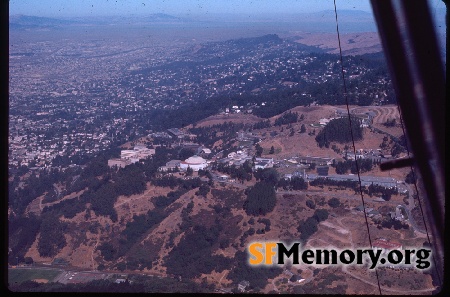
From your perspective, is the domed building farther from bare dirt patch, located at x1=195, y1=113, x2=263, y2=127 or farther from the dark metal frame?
the dark metal frame

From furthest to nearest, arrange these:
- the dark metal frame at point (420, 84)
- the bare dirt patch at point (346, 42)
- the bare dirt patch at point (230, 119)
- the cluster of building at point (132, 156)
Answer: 1. the bare dirt patch at point (230, 119)
2. the bare dirt patch at point (346, 42)
3. the cluster of building at point (132, 156)
4. the dark metal frame at point (420, 84)

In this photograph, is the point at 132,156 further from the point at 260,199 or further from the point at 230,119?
the point at 260,199

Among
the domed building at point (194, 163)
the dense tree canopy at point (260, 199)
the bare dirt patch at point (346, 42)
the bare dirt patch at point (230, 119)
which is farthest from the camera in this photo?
the bare dirt patch at point (230, 119)

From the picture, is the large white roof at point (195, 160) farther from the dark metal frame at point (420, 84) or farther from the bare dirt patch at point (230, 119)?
the dark metal frame at point (420, 84)

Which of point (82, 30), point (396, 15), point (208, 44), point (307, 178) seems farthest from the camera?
point (208, 44)

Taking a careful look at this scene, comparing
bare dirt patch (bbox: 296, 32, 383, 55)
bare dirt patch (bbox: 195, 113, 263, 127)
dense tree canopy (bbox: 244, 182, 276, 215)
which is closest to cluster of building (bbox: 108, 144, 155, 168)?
bare dirt patch (bbox: 195, 113, 263, 127)

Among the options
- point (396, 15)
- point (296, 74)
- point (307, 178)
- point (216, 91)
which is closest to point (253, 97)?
point (216, 91)

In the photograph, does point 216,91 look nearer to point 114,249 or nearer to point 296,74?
point 296,74

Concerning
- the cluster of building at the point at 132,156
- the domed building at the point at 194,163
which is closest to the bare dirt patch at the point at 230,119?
the cluster of building at the point at 132,156

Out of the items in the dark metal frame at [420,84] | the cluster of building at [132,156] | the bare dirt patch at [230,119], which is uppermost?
the dark metal frame at [420,84]
